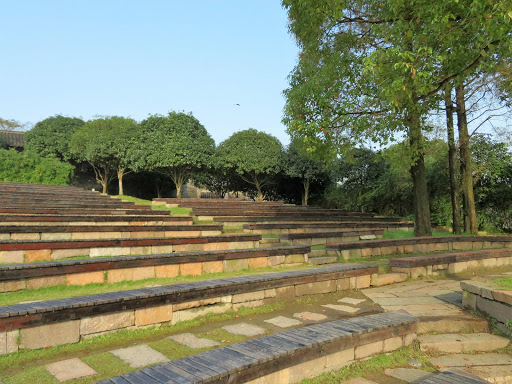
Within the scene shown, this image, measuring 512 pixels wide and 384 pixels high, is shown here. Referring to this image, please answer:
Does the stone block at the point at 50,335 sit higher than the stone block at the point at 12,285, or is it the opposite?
the stone block at the point at 12,285

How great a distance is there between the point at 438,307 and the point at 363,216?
14.4 meters

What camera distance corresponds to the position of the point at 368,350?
3820 millimetres

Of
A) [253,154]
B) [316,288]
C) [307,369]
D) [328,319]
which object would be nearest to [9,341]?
[307,369]

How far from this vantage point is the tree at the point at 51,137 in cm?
3244

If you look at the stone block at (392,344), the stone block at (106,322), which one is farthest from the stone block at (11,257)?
the stone block at (392,344)

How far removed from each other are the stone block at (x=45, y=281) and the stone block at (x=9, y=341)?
75.6 inches

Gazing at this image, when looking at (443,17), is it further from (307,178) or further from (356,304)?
(307,178)

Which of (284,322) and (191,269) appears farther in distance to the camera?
(191,269)

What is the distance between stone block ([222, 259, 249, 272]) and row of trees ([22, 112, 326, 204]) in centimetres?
1747

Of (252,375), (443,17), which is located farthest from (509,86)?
(252,375)

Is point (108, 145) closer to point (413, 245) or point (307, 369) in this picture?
point (413, 245)

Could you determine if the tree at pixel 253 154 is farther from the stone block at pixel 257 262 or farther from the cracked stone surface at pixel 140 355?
the cracked stone surface at pixel 140 355

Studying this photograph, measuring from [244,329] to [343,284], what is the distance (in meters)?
2.75

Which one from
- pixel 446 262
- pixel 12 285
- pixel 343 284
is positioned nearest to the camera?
pixel 12 285
